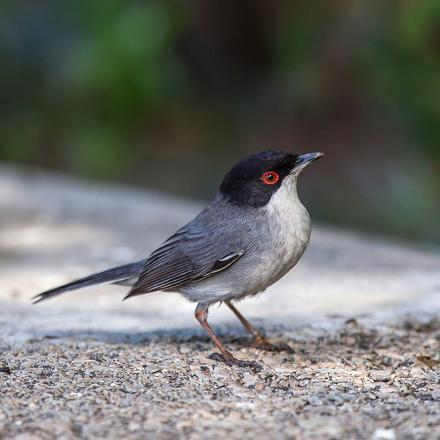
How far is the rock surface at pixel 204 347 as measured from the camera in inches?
139

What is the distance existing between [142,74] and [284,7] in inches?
96.7

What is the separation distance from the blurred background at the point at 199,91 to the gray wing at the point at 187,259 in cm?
676

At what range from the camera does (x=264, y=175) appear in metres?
4.71

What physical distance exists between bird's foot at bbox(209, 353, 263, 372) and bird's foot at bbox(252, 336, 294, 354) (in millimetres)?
330

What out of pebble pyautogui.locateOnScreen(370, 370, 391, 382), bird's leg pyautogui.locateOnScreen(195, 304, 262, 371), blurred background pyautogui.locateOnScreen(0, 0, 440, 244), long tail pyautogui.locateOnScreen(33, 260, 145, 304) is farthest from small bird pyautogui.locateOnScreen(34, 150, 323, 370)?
blurred background pyautogui.locateOnScreen(0, 0, 440, 244)

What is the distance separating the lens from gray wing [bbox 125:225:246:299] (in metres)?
4.68

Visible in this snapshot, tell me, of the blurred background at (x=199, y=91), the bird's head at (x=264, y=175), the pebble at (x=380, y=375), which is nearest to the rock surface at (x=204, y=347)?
the pebble at (x=380, y=375)

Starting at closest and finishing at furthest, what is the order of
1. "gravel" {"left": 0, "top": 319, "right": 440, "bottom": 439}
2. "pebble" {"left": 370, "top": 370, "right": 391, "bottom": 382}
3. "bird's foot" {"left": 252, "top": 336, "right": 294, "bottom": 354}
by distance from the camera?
"gravel" {"left": 0, "top": 319, "right": 440, "bottom": 439}
"pebble" {"left": 370, "top": 370, "right": 391, "bottom": 382}
"bird's foot" {"left": 252, "top": 336, "right": 294, "bottom": 354}

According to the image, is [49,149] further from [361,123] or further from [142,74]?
[361,123]

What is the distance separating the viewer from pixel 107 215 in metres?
8.80

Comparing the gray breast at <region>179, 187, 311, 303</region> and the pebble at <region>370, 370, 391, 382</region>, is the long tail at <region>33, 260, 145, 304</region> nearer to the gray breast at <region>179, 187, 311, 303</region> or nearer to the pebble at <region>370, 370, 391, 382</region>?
the gray breast at <region>179, 187, 311, 303</region>

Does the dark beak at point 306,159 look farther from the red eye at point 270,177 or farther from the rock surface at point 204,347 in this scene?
the rock surface at point 204,347

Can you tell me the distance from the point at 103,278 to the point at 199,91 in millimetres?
9715

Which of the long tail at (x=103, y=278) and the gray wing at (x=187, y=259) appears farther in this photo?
the long tail at (x=103, y=278)
